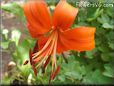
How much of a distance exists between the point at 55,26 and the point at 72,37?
0.04 m

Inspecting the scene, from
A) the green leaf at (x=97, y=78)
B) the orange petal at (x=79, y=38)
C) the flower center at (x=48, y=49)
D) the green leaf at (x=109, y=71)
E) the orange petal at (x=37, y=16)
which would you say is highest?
the orange petal at (x=37, y=16)

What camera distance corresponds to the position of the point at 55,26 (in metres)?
0.80

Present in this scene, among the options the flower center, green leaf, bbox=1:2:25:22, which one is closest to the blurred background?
green leaf, bbox=1:2:25:22

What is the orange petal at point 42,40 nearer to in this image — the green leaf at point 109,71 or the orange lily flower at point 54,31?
the orange lily flower at point 54,31

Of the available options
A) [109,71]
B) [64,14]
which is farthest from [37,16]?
[109,71]

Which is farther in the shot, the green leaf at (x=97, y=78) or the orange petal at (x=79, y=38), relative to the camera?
the green leaf at (x=97, y=78)

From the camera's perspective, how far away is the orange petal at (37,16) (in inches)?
29.9

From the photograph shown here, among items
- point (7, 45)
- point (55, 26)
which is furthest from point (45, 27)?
point (7, 45)

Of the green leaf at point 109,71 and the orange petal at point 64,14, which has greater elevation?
the orange petal at point 64,14

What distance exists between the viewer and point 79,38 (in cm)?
79

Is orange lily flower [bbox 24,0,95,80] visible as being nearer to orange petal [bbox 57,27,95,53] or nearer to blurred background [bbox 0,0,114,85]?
orange petal [bbox 57,27,95,53]

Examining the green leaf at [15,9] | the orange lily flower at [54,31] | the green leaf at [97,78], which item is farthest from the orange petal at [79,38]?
the green leaf at [15,9]

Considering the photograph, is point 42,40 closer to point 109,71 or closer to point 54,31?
point 54,31

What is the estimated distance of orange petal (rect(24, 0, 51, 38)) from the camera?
0.76 m
